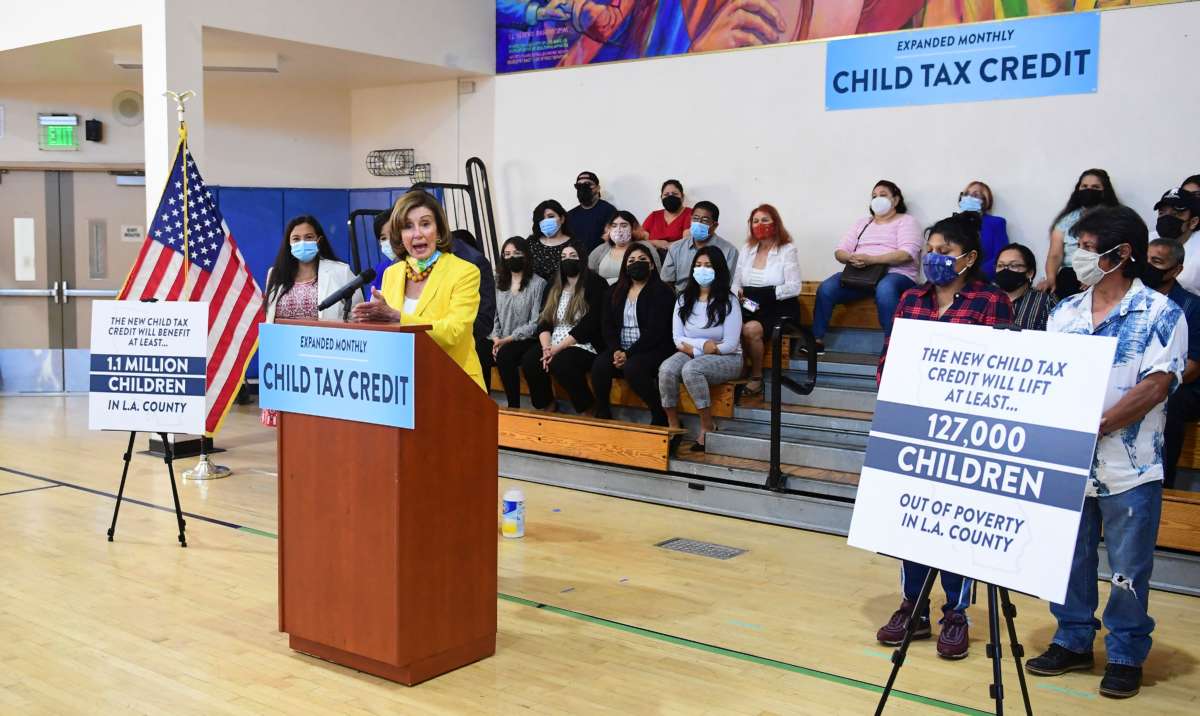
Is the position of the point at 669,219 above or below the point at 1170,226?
above

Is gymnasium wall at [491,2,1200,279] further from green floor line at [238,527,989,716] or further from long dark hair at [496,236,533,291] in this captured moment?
green floor line at [238,527,989,716]

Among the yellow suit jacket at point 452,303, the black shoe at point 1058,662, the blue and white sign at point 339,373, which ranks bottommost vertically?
the black shoe at point 1058,662

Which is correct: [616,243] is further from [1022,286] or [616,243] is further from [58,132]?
[58,132]

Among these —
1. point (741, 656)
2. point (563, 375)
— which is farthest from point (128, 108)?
point (741, 656)

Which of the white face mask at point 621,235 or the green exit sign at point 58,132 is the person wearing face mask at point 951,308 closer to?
the white face mask at point 621,235

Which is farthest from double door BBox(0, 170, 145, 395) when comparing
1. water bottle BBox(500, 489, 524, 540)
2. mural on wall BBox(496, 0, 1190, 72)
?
water bottle BBox(500, 489, 524, 540)

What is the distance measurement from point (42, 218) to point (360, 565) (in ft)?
29.6

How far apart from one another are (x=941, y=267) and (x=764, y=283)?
3.37 m

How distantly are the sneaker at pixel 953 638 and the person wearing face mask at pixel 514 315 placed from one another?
4219mm

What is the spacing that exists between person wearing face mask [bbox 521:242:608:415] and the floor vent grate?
1959mm

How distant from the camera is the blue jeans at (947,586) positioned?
414 cm

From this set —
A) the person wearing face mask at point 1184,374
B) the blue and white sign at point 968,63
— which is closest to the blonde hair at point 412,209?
the person wearing face mask at point 1184,374

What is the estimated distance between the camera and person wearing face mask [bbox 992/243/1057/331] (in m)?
6.42

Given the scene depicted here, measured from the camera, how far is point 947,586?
4.20 metres
